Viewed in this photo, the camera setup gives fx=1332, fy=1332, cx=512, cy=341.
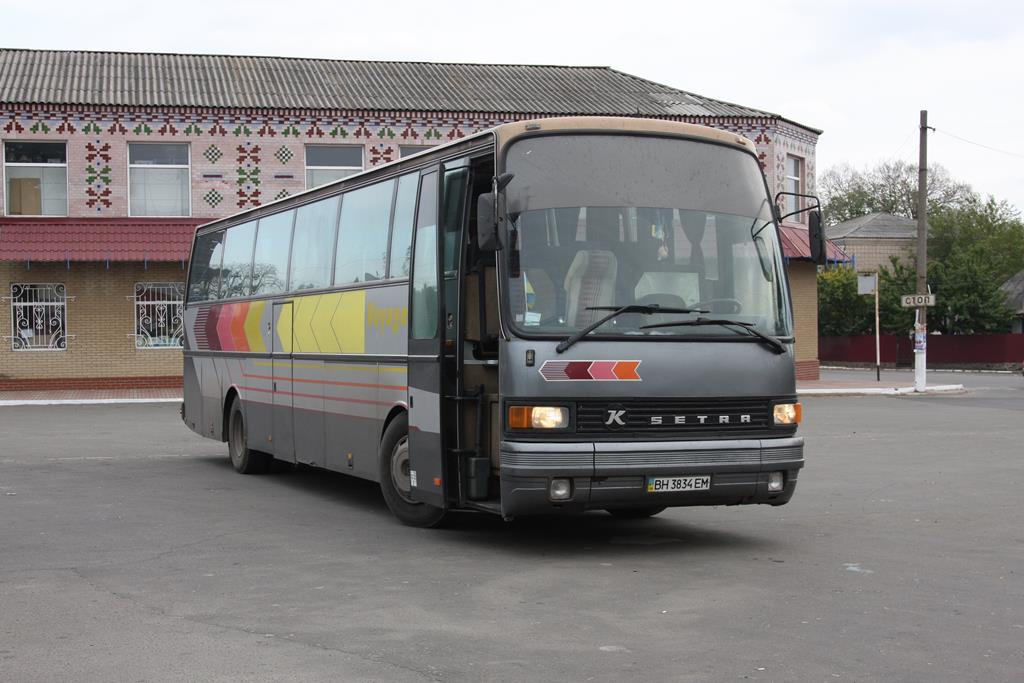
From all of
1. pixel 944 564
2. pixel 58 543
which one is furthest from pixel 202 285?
pixel 944 564

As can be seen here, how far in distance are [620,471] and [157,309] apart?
29.2 meters

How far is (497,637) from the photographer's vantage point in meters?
7.07

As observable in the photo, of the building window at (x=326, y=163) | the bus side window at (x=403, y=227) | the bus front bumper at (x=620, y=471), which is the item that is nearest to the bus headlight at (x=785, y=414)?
the bus front bumper at (x=620, y=471)

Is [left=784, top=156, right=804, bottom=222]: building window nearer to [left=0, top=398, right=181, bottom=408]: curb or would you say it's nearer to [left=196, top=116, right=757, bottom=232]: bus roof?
[left=0, top=398, right=181, bottom=408]: curb

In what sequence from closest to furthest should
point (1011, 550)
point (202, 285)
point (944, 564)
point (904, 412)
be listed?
point (944, 564), point (1011, 550), point (202, 285), point (904, 412)

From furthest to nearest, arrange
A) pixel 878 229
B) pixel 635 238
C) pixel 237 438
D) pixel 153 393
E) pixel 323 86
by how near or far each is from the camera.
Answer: pixel 878 229 < pixel 323 86 < pixel 153 393 < pixel 237 438 < pixel 635 238

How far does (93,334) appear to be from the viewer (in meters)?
35.9

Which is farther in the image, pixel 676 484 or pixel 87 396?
pixel 87 396

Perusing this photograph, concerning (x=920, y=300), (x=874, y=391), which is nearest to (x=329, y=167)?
(x=874, y=391)

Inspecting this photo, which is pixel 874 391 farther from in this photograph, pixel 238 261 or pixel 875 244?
pixel 875 244

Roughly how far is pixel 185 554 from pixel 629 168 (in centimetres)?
438

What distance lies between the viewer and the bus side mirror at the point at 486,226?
371 inches

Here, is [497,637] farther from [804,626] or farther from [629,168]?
[629,168]

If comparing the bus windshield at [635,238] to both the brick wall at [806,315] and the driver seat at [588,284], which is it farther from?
the brick wall at [806,315]
